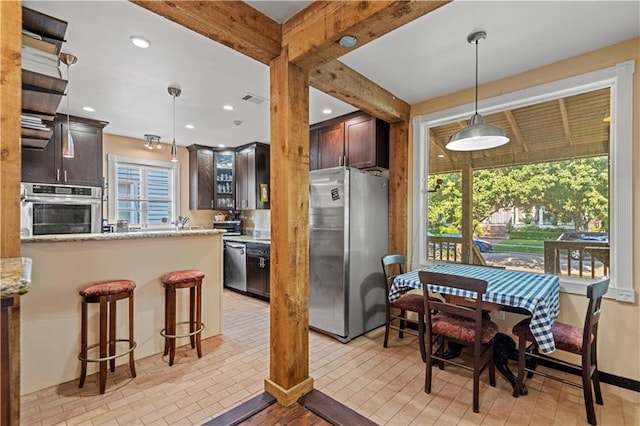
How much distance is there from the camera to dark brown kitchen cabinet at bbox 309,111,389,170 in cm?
376

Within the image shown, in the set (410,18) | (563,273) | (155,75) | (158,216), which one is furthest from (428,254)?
(158,216)

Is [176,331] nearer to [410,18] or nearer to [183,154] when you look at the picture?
[410,18]

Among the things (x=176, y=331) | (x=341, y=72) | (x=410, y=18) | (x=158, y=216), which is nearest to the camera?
(x=410, y=18)

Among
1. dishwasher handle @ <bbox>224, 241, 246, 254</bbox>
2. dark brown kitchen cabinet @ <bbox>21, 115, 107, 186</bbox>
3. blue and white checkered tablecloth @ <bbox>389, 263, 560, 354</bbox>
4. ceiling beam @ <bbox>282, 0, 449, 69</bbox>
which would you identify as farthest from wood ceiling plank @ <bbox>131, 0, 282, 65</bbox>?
dishwasher handle @ <bbox>224, 241, 246, 254</bbox>

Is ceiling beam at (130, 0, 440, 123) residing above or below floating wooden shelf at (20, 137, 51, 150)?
above

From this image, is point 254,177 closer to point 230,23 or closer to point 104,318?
point 104,318

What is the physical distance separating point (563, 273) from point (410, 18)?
2.64 metres

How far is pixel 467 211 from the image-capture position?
3.44 meters

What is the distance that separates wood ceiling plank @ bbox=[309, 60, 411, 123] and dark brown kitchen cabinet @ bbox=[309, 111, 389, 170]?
0.84 ft

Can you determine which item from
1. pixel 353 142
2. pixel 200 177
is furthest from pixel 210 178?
pixel 353 142

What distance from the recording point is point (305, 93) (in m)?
2.31

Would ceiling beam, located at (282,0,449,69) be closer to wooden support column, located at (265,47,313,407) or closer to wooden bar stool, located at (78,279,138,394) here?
wooden support column, located at (265,47,313,407)

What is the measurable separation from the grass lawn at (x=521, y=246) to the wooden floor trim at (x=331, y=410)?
2.24 m

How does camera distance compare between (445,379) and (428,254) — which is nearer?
(445,379)
